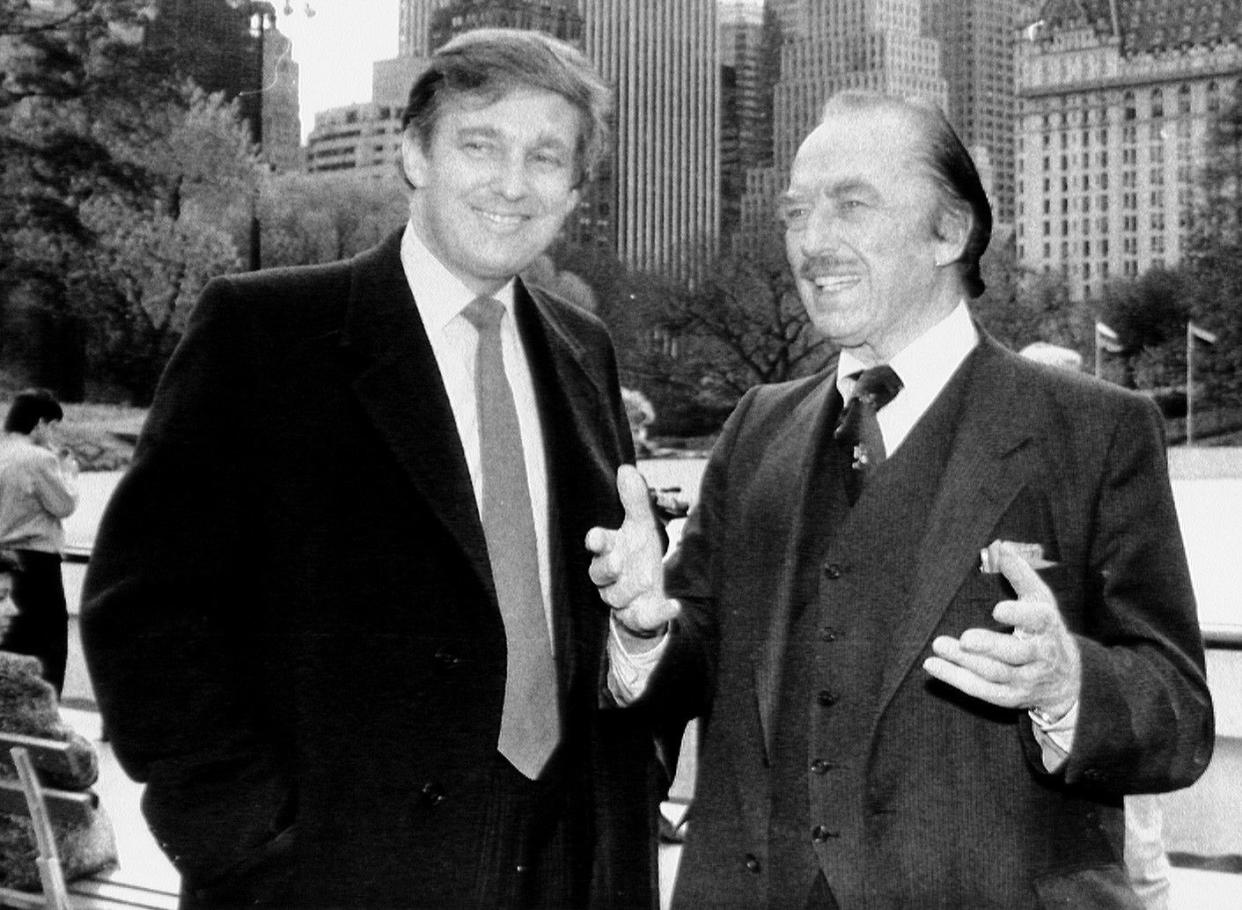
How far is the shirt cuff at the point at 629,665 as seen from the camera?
5.74 feet

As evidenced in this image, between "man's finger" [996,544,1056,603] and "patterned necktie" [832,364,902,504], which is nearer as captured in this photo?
"man's finger" [996,544,1056,603]

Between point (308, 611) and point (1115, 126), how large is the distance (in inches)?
66.2

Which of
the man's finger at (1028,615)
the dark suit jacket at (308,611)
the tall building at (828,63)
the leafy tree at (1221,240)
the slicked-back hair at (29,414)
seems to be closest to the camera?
the man's finger at (1028,615)

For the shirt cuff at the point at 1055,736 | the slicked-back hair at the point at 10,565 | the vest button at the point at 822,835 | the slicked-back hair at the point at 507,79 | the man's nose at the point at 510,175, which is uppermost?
the slicked-back hair at the point at 507,79

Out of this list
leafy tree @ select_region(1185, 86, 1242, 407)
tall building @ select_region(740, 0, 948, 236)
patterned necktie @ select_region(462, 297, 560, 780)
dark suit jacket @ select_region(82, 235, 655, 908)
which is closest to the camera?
dark suit jacket @ select_region(82, 235, 655, 908)

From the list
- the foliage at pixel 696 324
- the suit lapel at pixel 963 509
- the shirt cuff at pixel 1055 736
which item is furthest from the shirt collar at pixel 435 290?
the shirt cuff at pixel 1055 736

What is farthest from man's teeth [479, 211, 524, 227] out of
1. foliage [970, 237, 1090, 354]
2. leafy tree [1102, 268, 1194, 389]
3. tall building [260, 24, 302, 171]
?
leafy tree [1102, 268, 1194, 389]

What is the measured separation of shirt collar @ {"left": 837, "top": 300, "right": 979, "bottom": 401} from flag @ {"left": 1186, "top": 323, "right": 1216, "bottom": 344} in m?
1.02

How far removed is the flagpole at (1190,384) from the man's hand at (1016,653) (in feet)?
4.13

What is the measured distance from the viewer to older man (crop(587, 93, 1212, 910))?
154cm

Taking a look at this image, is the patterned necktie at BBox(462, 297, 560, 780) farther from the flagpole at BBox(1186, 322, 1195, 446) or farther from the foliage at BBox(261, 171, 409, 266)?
the flagpole at BBox(1186, 322, 1195, 446)

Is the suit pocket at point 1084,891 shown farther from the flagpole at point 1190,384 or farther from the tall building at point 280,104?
the tall building at point 280,104

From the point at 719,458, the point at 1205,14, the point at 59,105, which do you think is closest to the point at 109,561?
the point at 719,458

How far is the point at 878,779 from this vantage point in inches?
64.0
